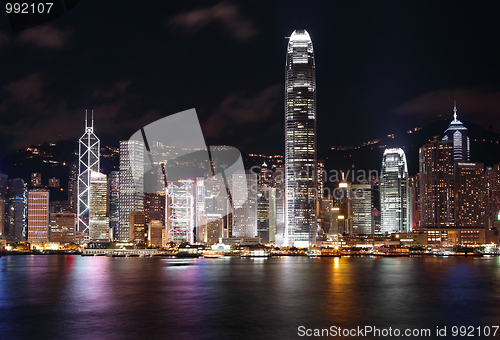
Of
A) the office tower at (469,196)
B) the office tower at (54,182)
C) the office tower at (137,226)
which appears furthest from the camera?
the office tower at (54,182)

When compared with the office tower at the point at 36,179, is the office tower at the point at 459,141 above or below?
above

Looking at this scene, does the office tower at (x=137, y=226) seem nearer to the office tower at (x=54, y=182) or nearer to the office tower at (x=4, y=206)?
the office tower at (x=4, y=206)

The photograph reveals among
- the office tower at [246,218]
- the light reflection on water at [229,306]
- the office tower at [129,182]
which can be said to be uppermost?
the office tower at [129,182]

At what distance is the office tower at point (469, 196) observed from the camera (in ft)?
432

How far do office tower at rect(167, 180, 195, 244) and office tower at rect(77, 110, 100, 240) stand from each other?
2075 centimetres

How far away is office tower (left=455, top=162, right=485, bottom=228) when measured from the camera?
432 ft

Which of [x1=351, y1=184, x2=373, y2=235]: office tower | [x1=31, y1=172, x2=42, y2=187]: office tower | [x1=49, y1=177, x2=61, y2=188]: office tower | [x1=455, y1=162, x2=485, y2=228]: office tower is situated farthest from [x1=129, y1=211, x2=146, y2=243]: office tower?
[x1=455, y1=162, x2=485, y2=228]: office tower

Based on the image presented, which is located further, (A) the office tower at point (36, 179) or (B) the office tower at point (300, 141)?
(A) the office tower at point (36, 179)

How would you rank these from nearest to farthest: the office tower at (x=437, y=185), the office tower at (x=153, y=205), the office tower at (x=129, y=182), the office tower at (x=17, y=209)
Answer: the office tower at (x=17, y=209) < the office tower at (x=437, y=185) < the office tower at (x=153, y=205) < the office tower at (x=129, y=182)

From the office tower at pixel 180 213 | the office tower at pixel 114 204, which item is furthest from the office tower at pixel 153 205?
the office tower at pixel 180 213

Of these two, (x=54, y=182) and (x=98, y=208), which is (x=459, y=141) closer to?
(x=98, y=208)

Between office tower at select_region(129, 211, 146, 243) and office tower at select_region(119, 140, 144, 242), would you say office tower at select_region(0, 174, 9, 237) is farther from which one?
office tower at select_region(129, 211, 146, 243)

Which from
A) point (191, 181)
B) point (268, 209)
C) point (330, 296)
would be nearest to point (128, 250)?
point (191, 181)

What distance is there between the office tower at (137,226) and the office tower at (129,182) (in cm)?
287
